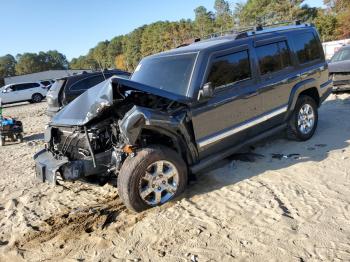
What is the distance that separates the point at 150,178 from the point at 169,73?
1699 mm

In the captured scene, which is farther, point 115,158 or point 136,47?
point 136,47

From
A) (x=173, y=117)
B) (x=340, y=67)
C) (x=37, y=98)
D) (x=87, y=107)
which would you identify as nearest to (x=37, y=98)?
(x=37, y=98)

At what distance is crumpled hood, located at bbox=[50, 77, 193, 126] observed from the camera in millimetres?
4520

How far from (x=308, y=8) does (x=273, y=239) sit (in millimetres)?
54579

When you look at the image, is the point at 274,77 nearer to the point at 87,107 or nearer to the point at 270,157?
the point at 270,157

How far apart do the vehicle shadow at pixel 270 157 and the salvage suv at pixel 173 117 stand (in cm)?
38

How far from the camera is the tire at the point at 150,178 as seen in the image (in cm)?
443

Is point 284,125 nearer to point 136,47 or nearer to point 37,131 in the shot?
point 37,131

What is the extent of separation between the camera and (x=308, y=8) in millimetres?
52062

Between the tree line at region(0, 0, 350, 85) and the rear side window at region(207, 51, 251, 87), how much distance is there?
1.65 m

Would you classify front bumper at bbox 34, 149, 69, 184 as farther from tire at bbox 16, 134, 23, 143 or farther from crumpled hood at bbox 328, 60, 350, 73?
crumpled hood at bbox 328, 60, 350, 73

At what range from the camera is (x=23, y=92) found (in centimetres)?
2856

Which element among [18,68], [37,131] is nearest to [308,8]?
[37,131]

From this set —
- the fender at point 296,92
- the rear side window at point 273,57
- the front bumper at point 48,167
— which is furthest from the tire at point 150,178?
the fender at point 296,92
